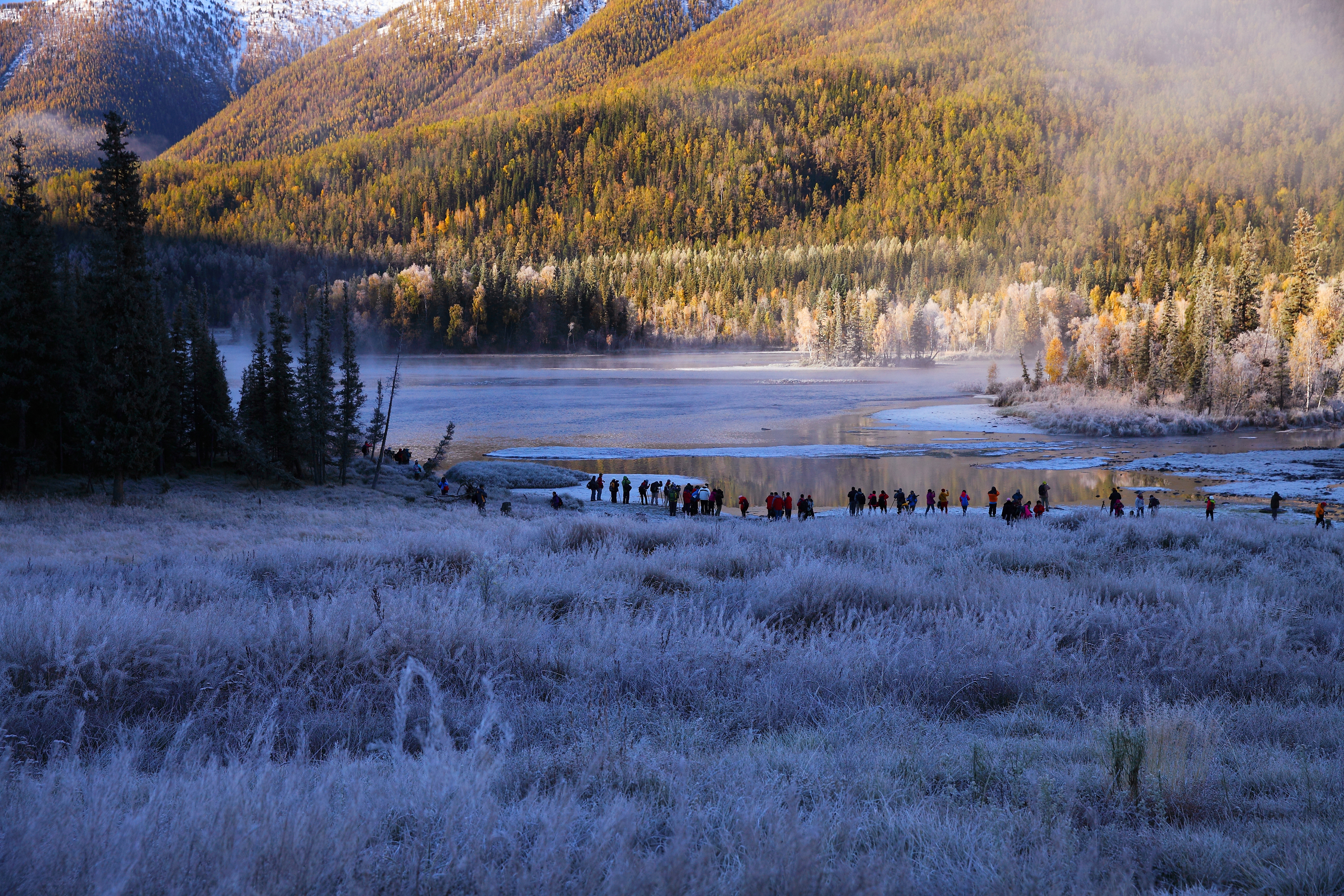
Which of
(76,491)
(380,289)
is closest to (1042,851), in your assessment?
(76,491)

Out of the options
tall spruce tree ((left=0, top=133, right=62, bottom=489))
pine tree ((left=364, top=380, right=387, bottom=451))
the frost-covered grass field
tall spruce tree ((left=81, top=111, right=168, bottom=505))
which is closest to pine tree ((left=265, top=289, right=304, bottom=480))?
pine tree ((left=364, top=380, right=387, bottom=451))

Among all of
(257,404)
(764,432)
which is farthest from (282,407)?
(764,432)

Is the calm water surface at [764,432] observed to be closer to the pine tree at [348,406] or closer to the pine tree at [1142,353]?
the pine tree at [348,406]

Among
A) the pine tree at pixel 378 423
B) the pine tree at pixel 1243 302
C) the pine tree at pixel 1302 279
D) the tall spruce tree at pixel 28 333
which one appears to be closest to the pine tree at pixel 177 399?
the tall spruce tree at pixel 28 333

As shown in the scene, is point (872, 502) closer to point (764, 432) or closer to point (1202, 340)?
point (764, 432)

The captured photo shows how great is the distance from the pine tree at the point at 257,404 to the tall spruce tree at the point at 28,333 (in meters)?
6.45

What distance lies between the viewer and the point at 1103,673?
5.11m

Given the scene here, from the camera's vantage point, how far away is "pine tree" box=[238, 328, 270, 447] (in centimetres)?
3184

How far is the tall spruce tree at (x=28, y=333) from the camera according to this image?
78.7 feet

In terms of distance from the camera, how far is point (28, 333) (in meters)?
24.3

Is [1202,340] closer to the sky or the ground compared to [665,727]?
closer to the sky

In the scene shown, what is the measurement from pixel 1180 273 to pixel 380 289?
136434 mm

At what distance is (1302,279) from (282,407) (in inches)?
3060

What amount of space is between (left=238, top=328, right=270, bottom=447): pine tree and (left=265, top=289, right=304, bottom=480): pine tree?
0.33 ft
